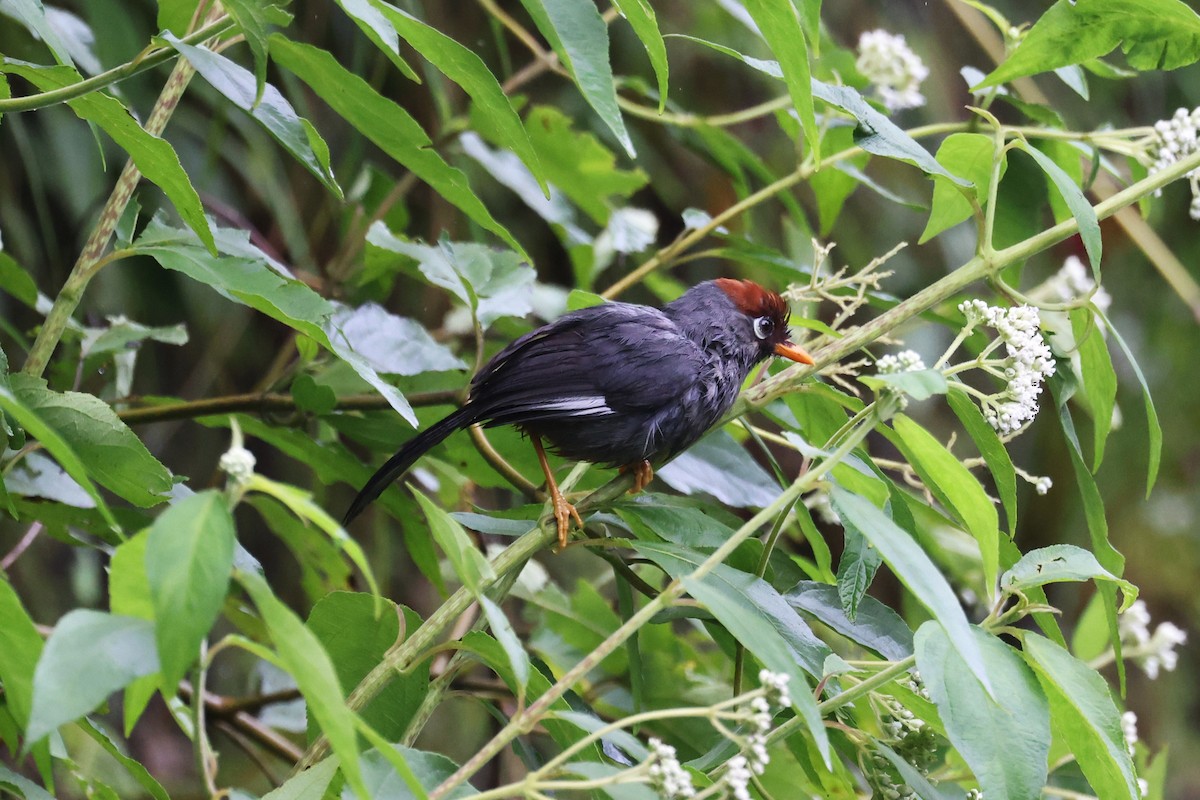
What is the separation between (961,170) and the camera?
1.86 meters

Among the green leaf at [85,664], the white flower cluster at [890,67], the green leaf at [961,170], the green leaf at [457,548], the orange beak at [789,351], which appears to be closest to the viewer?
the green leaf at [85,664]

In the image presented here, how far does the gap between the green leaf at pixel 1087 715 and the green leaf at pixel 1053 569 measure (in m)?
0.07

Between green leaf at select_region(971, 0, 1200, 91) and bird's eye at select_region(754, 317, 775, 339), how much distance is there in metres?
0.82

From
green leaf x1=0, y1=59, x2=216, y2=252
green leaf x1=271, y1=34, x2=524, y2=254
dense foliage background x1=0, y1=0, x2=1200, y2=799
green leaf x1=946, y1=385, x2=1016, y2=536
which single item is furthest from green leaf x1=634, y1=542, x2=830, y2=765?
green leaf x1=0, y1=59, x2=216, y2=252

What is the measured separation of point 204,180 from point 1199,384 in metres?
4.64

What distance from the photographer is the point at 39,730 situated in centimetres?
87

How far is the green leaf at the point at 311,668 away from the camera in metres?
0.96

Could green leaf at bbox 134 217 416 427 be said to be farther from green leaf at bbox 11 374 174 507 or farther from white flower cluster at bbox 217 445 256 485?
white flower cluster at bbox 217 445 256 485

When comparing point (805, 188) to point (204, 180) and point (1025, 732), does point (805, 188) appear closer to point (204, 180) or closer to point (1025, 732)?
point (204, 180)

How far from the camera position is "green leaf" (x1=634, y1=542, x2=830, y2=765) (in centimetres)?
122

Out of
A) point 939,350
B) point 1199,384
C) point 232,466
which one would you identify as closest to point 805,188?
point 939,350

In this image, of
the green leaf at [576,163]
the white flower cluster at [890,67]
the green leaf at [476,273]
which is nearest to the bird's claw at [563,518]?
the green leaf at [476,273]

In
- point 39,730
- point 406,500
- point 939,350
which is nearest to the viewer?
point 39,730

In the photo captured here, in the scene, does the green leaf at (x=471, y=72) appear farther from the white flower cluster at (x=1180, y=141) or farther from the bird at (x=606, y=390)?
the white flower cluster at (x=1180, y=141)
